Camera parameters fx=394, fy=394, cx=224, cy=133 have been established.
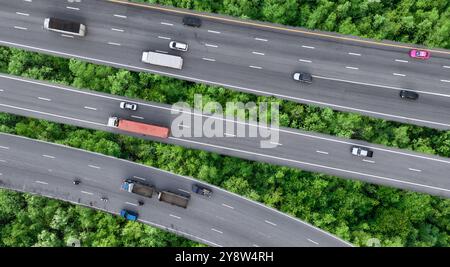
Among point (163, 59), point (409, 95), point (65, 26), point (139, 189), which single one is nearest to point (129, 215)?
point (139, 189)

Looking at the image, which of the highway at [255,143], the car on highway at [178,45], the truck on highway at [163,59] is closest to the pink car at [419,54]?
the highway at [255,143]

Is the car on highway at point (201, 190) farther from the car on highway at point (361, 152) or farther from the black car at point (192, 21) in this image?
the black car at point (192, 21)

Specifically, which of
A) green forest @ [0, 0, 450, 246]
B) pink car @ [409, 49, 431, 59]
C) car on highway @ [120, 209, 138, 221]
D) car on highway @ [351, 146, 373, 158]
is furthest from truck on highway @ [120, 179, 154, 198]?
pink car @ [409, 49, 431, 59]

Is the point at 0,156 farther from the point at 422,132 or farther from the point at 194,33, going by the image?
the point at 422,132

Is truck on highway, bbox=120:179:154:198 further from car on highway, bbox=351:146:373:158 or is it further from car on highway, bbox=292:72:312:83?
car on highway, bbox=351:146:373:158

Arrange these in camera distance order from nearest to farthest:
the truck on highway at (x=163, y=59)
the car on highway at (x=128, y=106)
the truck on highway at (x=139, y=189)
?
the truck on highway at (x=139, y=189), the truck on highway at (x=163, y=59), the car on highway at (x=128, y=106)
